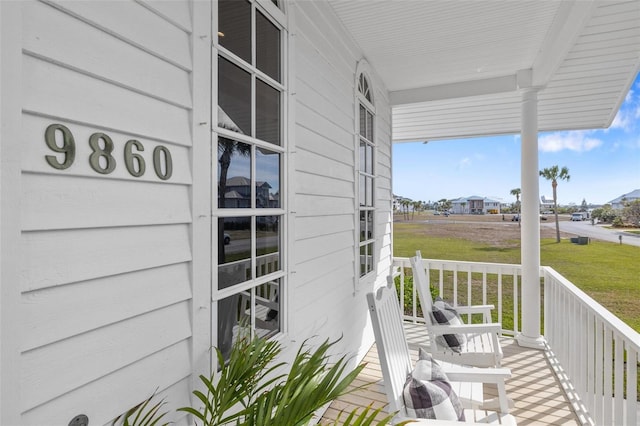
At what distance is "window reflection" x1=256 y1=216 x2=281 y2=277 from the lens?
1676 mm

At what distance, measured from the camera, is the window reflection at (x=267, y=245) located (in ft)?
5.50

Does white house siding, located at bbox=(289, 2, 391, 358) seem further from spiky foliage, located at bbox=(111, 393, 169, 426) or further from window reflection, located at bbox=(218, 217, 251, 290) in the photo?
spiky foliage, located at bbox=(111, 393, 169, 426)

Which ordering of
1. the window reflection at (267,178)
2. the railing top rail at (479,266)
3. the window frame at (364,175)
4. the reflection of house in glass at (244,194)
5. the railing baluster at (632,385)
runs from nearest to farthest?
the reflection of house in glass at (244,194)
the railing baluster at (632,385)
the window reflection at (267,178)
the window frame at (364,175)
the railing top rail at (479,266)

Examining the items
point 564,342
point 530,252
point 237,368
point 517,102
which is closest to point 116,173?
point 237,368

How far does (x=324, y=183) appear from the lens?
2.42 meters

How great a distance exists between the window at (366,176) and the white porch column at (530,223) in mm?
1641

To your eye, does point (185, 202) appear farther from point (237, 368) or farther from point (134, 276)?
point (237, 368)

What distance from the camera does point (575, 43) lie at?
260 cm

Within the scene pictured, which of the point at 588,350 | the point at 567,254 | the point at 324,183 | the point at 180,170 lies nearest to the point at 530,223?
the point at 588,350

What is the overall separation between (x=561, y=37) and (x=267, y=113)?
2.42m

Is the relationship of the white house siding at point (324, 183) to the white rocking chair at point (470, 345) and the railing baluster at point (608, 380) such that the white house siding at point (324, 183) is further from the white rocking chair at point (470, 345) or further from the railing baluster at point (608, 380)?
the railing baluster at point (608, 380)

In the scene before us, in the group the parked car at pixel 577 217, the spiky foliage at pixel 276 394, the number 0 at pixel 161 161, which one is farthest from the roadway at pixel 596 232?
the number 0 at pixel 161 161

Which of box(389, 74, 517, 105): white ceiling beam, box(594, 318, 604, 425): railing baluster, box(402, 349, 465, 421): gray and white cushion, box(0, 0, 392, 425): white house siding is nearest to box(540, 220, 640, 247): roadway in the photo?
box(389, 74, 517, 105): white ceiling beam

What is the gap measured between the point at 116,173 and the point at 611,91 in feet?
15.2
